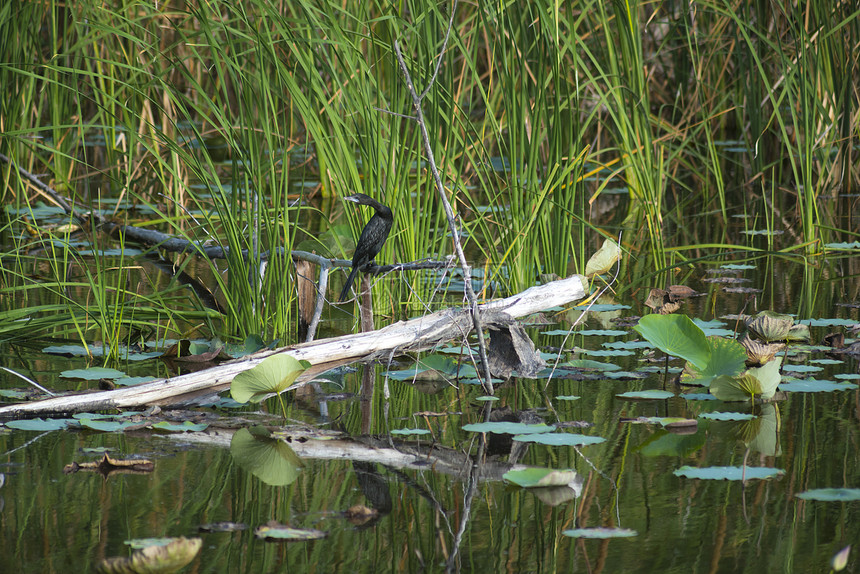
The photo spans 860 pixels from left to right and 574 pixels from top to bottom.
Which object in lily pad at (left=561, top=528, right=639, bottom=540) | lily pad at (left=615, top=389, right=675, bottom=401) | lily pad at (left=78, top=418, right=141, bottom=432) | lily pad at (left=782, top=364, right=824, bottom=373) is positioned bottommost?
lily pad at (left=561, top=528, right=639, bottom=540)

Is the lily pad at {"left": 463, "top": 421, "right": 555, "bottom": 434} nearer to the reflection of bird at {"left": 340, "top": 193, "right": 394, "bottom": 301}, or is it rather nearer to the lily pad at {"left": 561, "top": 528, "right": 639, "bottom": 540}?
the lily pad at {"left": 561, "top": 528, "right": 639, "bottom": 540}

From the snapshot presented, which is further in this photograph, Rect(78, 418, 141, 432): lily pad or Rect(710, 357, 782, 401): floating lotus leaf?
Rect(710, 357, 782, 401): floating lotus leaf

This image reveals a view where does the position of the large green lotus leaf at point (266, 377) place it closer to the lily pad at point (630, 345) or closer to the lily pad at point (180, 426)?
the lily pad at point (180, 426)

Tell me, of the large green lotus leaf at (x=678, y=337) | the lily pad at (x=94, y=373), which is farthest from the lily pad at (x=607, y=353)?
the lily pad at (x=94, y=373)

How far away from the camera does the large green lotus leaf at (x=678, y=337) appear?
2.93m

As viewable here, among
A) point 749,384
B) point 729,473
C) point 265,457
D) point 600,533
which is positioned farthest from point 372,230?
point 600,533

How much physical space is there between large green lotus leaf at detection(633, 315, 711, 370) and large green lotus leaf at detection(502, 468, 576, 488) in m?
0.90

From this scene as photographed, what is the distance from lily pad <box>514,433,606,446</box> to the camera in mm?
2377

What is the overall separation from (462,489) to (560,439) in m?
0.31

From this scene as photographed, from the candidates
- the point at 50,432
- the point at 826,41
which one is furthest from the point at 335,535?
the point at 826,41

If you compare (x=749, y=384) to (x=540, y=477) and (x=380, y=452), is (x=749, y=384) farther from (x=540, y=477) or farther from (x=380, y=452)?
(x=380, y=452)

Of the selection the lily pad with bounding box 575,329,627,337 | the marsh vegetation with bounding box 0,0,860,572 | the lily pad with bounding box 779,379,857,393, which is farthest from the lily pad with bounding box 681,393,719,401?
the lily pad with bounding box 575,329,627,337

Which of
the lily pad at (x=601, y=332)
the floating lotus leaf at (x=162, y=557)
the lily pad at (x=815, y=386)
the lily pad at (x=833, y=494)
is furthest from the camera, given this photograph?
the lily pad at (x=601, y=332)

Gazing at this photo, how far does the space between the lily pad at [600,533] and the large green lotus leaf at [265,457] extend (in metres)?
0.64
